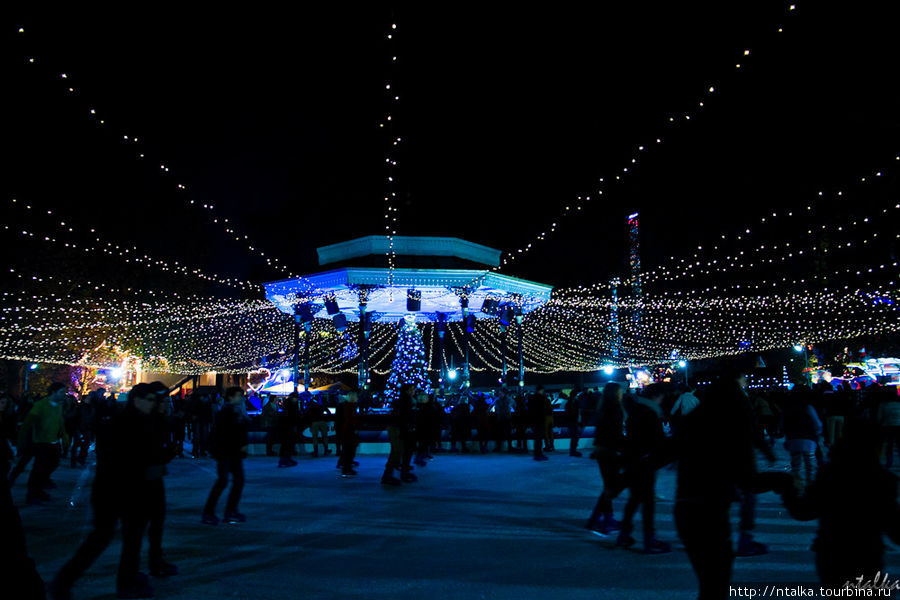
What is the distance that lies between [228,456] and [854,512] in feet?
19.9

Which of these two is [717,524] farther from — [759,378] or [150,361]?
[150,361]

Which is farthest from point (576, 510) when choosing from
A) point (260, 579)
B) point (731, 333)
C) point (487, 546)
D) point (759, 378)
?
point (759, 378)

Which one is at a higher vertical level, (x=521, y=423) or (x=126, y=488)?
(x=126, y=488)

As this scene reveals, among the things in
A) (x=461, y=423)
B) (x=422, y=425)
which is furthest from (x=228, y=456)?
(x=461, y=423)

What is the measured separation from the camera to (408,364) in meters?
23.9

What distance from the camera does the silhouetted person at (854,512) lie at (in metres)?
3.08

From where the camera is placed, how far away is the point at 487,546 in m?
6.18

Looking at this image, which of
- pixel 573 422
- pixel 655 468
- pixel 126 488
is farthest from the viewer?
pixel 573 422

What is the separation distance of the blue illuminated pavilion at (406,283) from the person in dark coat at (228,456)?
13073 mm

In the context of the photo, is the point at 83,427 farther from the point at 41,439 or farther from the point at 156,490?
the point at 156,490

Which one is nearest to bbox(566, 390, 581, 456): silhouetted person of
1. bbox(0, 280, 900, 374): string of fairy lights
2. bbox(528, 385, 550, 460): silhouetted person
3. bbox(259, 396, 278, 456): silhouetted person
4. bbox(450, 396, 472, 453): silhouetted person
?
bbox(528, 385, 550, 460): silhouetted person

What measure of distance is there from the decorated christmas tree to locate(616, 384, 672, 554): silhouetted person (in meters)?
16.6

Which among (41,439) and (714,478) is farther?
(41,439)

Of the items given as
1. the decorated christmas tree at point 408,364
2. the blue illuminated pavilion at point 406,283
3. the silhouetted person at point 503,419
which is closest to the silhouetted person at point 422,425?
the silhouetted person at point 503,419
